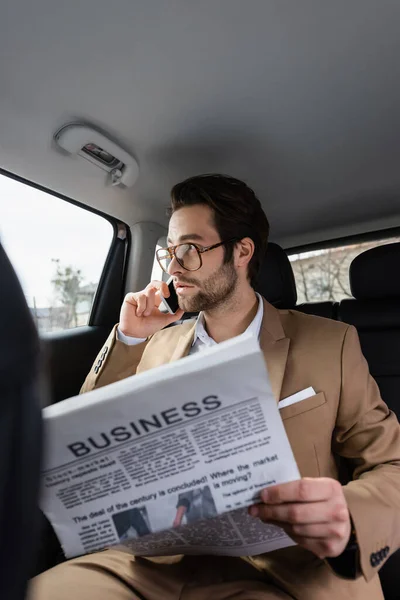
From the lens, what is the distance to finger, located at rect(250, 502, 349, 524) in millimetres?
654

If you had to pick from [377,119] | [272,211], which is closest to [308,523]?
[377,119]

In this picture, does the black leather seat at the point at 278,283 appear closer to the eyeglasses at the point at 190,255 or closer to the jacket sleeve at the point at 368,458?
the eyeglasses at the point at 190,255

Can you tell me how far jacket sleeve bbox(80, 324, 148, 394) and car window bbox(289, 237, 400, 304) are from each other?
1.08 metres

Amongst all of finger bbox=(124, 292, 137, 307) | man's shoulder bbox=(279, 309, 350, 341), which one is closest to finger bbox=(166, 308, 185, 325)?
finger bbox=(124, 292, 137, 307)

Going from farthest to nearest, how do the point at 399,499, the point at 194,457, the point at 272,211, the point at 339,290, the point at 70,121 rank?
1. the point at 339,290
2. the point at 272,211
3. the point at 70,121
4. the point at 399,499
5. the point at 194,457

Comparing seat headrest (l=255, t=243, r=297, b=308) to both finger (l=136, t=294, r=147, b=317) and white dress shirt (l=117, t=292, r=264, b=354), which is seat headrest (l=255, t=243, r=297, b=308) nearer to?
white dress shirt (l=117, t=292, r=264, b=354)

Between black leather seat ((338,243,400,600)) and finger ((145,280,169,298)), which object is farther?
black leather seat ((338,243,400,600))

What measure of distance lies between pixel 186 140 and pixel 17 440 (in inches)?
49.5

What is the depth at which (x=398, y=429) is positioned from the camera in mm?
1045

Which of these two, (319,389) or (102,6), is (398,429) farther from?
(102,6)

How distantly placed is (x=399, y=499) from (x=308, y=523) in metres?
0.30

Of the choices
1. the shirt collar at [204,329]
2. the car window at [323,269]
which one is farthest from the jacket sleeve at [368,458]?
the car window at [323,269]

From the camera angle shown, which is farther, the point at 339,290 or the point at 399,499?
the point at 339,290

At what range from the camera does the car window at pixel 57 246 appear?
5.09ft
